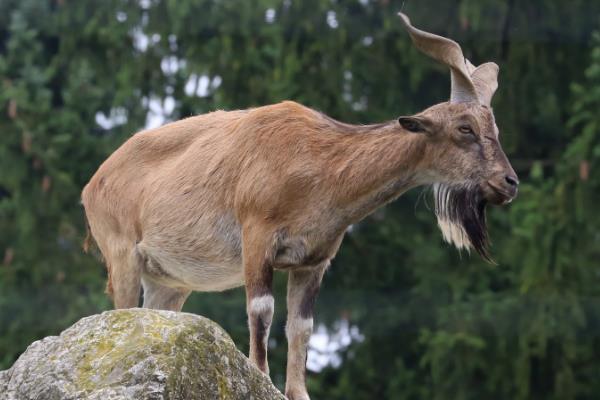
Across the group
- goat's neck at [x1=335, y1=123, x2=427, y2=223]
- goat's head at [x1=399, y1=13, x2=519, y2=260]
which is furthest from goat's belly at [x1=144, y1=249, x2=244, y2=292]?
goat's head at [x1=399, y1=13, x2=519, y2=260]

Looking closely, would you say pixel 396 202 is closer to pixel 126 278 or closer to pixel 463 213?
pixel 126 278

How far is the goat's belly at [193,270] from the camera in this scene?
7.95 meters

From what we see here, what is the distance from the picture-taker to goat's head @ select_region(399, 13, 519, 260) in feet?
24.0

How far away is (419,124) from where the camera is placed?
7387 mm

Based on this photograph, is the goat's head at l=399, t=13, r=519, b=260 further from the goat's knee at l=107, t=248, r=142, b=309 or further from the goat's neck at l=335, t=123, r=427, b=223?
the goat's knee at l=107, t=248, r=142, b=309

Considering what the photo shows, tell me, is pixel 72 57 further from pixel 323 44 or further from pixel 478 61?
pixel 478 61

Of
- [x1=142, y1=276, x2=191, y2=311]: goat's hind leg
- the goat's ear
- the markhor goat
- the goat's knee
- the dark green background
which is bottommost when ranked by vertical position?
the dark green background

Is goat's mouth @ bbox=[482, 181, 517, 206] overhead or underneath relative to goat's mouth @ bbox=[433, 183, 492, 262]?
overhead

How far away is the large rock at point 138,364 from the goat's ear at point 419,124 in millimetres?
1737

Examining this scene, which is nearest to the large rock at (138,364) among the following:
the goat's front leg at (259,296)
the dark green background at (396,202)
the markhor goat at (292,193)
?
the goat's front leg at (259,296)

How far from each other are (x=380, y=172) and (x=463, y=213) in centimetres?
51

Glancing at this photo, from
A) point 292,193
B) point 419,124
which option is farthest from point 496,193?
point 292,193

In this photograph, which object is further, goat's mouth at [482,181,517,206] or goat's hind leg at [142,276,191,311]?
goat's hind leg at [142,276,191,311]

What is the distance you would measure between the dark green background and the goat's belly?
793 cm
